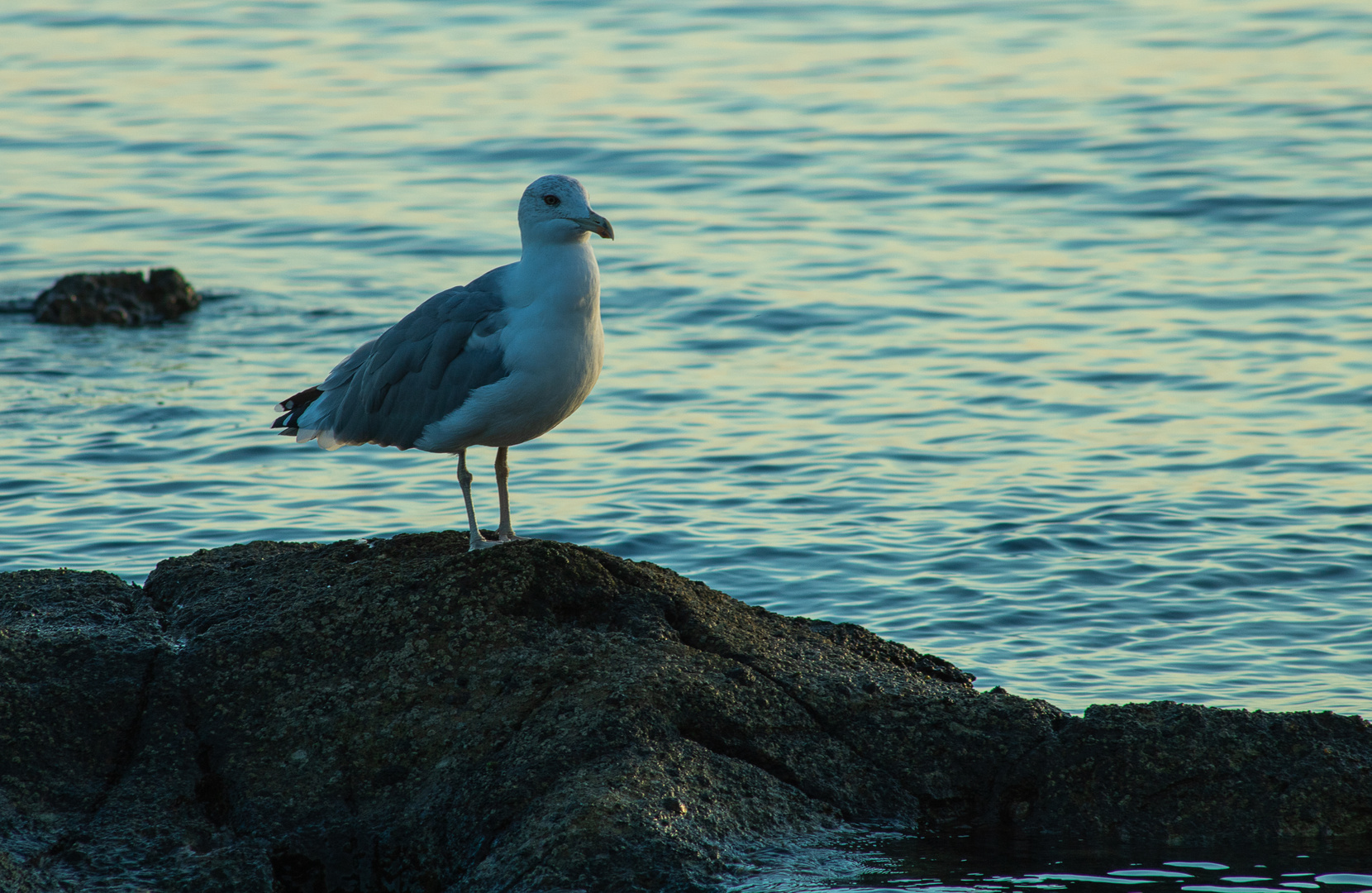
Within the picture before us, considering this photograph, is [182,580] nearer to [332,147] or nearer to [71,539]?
[71,539]

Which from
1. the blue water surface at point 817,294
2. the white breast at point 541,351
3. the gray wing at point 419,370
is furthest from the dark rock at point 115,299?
the white breast at point 541,351

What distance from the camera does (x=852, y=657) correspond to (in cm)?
595

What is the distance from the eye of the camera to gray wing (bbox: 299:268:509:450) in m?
6.22

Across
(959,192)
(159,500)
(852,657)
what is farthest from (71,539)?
(959,192)

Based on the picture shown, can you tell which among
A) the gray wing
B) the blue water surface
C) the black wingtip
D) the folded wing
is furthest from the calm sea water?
the gray wing

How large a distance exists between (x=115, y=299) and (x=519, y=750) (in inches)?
423

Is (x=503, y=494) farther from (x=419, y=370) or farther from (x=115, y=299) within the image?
(x=115, y=299)

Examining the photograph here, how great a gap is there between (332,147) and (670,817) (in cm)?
1611

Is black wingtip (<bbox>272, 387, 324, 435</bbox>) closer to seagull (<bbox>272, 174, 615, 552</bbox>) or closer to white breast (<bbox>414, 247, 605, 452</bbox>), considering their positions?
seagull (<bbox>272, 174, 615, 552</bbox>)

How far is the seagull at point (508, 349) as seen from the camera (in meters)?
6.07

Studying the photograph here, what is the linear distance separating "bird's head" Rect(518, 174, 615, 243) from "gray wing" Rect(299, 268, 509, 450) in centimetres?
26

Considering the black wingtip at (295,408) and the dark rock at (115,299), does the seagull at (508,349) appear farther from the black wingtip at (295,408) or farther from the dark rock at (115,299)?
the dark rock at (115,299)

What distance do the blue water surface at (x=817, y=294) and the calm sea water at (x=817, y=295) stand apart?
5 cm

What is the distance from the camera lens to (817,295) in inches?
560
